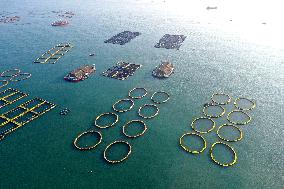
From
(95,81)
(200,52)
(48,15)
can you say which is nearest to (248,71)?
(200,52)

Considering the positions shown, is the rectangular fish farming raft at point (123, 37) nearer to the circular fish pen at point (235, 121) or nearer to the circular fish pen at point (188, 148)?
the circular fish pen at point (235, 121)

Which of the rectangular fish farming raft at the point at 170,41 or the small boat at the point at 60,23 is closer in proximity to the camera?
the rectangular fish farming raft at the point at 170,41

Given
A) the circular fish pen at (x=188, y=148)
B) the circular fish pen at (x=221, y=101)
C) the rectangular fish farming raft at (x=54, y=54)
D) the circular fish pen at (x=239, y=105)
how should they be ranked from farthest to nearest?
the rectangular fish farming raft at (x=54, y=54), the circular fish pen at (x=221, y=101), the circular fish pen at (x=239, y=105), the circular fish pen at (x=188, y=148)

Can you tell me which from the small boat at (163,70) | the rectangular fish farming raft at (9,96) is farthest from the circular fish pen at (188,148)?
the rectangular fish farming raft at (9,96)

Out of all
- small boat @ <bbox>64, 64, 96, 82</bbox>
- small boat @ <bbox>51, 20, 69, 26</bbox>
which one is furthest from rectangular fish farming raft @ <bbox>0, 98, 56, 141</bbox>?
small boat @ <bbox>51, 20, 69, 26</bbox>

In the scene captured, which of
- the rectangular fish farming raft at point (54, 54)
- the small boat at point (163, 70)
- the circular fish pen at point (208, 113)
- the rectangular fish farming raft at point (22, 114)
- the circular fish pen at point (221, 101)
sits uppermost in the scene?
the small boat at point (163, 70)

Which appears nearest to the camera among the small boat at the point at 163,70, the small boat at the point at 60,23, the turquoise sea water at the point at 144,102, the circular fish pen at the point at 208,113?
the turquoise sea water at the point at 144,102

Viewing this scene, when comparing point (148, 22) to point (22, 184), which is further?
point (148, 22)

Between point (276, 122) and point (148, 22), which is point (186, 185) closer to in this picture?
point (276, 122)
